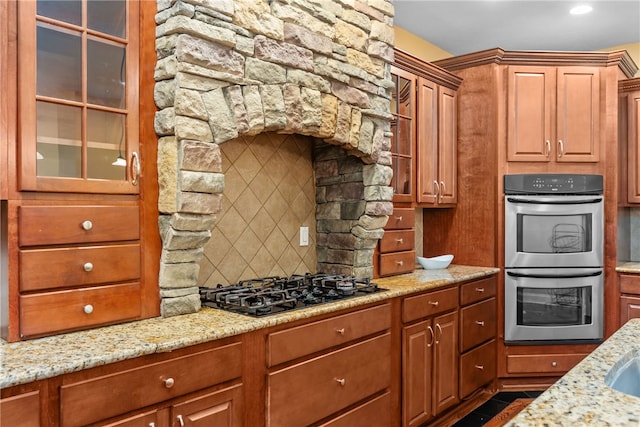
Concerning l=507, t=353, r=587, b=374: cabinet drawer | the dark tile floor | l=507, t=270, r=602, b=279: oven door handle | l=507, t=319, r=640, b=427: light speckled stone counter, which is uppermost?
l=507, t=319, r=640, b=427: light speckled stone counter

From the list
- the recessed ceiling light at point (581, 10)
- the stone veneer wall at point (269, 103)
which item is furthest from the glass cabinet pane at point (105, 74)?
the recessed ceiling light at point (581, 10)

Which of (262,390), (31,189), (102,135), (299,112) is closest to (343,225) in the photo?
(299,112)

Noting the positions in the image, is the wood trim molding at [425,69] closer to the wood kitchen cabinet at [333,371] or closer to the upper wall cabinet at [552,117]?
the upper wall cabinet at [552,117]

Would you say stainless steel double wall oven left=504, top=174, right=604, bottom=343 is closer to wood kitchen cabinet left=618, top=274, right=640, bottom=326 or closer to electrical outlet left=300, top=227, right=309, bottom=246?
wood kitchen cabinet left=618, top=274, right=640, bottom=326

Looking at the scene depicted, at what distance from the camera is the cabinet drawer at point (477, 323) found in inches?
128

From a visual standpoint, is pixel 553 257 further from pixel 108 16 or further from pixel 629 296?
pixel 108 16

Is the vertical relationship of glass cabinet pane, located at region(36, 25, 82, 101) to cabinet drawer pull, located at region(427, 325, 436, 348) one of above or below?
above

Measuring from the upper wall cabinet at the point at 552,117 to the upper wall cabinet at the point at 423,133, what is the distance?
1.49ft

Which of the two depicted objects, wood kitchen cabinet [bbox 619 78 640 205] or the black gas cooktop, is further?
wood kitchen cabinet [bbox 619 78 640 205]

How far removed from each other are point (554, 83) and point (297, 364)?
3020 mm

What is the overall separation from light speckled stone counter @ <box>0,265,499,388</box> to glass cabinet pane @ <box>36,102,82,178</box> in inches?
22.0

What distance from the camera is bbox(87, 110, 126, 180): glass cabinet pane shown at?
174 centimetres

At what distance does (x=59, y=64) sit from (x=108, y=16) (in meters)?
0.28

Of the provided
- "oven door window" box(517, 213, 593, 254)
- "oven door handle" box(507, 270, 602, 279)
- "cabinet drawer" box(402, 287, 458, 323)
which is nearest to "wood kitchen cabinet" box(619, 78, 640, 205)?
"oven door window" box(517, 213, 593, 254)
